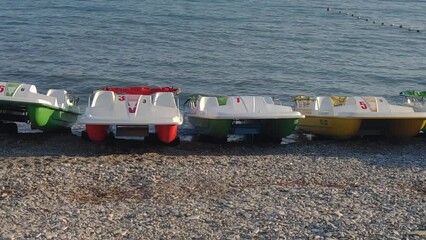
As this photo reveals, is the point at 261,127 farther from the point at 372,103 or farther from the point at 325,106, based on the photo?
the point at 372,103

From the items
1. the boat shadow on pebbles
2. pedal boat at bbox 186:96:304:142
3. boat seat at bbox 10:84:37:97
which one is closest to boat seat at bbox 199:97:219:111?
pedal boat at bbox 186:96:304:142

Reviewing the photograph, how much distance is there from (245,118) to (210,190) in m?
3.49

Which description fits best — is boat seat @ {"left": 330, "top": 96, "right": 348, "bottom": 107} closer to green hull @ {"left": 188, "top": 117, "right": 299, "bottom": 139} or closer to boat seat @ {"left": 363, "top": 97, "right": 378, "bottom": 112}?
boat seat @ {"left": 363, "top": 97, "right": 378, "bottom": 112}

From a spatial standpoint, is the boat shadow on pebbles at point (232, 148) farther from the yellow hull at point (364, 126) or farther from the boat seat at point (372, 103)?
the boat seat at point (372, 103)

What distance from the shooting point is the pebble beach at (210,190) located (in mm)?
9250

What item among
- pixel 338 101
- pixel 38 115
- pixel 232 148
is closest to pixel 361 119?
pixel 338 101

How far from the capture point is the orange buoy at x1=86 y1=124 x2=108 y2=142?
1420 centimetres

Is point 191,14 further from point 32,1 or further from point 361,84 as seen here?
point 361,84

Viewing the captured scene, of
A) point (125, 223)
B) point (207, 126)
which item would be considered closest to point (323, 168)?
point (207, 126)

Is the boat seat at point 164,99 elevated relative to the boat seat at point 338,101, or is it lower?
elevated

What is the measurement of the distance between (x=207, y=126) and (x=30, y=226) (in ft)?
21.4

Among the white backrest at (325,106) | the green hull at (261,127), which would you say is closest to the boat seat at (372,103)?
the white backrest at (325,106)

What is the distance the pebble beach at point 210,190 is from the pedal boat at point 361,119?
1.03 feet

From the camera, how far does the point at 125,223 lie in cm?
944
